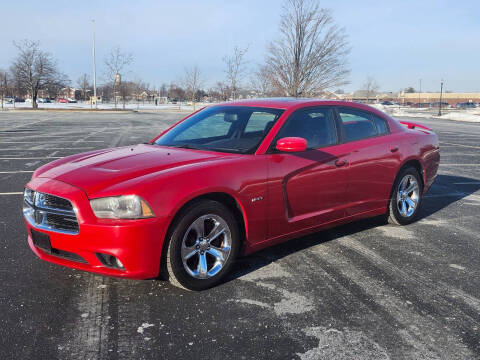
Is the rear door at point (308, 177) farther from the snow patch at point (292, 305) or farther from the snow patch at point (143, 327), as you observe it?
the snow patch at point (143, 327)

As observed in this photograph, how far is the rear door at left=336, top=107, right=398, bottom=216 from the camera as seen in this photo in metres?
4.84

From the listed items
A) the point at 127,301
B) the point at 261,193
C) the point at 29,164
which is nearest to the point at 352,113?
the point at 261,193

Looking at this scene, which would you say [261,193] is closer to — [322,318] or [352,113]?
[322,318]

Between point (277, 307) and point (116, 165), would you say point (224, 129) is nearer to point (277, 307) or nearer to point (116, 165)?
point (116, 165)

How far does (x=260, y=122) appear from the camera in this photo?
4512 millimetres

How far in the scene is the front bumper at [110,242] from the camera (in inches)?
127

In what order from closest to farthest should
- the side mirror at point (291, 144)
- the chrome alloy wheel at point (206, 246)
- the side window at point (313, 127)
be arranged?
1. the chrome alloy wheel at point (206, 246)
2. the side mirror at point (291, 144)
3. the side window at point (313, 127)

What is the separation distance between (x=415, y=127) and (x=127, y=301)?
4.79 meters

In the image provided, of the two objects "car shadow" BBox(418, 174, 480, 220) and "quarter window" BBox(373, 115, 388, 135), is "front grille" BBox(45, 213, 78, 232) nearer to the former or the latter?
"quarter window" BBox(373, 115, 388, 135)

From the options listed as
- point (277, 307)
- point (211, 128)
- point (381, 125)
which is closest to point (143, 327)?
point (277, 307)

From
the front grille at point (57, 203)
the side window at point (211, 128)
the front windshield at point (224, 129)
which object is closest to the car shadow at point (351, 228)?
the front windshield at point (224, 129)

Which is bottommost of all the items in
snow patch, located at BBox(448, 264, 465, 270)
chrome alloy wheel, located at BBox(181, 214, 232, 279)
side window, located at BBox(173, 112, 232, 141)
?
snow patch, located at BBox(448, 264, 465, 270)

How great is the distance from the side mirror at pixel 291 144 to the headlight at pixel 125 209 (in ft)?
4.40

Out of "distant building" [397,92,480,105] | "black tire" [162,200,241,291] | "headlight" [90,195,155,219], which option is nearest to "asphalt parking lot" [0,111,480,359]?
"black tire" [162,200,241,291]
